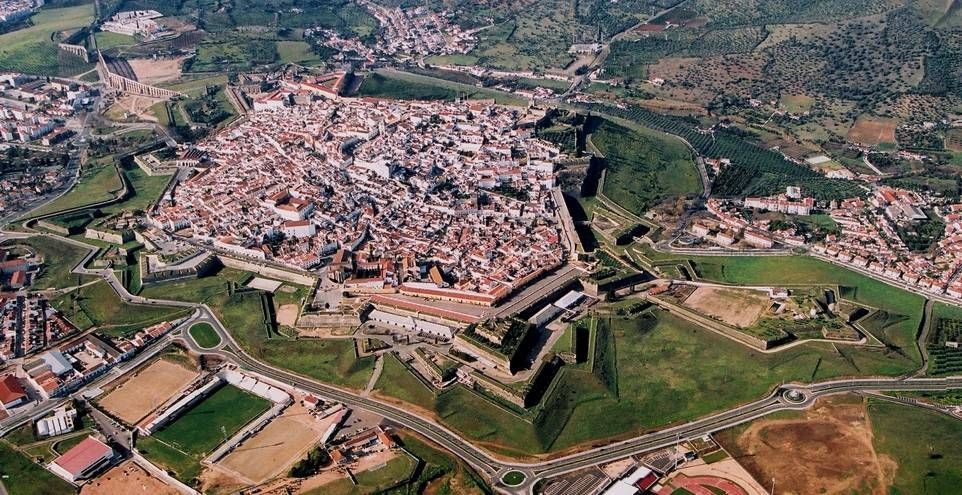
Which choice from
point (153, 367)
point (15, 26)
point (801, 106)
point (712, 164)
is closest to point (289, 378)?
point (153, 367)

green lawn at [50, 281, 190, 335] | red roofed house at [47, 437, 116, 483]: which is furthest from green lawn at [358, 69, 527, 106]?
red roofed house at [47, 437, 116, 483]

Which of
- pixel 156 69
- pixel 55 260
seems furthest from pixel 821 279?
pixel 156 69

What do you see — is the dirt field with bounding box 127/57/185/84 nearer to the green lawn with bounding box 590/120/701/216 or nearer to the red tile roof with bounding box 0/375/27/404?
the green lawn with bounding box 590/120/701/216

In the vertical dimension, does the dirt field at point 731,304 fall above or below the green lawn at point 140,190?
above

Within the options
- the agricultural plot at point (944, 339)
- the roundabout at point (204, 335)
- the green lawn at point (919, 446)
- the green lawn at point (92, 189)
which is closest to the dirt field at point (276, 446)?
the roundabout at point (204, 335)

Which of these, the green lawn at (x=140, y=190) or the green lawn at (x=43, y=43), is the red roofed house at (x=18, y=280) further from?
the green lawn at (x=43, y=43)

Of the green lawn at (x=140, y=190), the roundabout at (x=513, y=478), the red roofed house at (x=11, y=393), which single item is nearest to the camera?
the roundabout at (x=513, y=478)

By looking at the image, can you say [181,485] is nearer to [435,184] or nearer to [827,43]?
[435,184]
